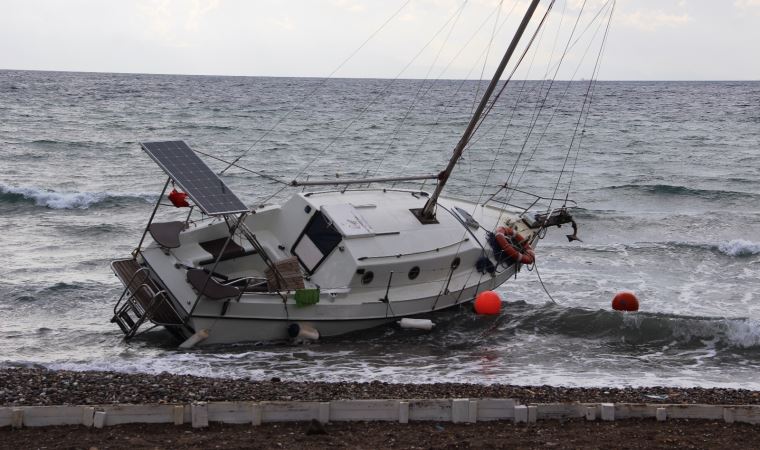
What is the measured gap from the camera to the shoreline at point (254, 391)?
13.1m

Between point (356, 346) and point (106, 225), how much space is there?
49.7ft

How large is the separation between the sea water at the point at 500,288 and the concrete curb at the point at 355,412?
403 centimetres

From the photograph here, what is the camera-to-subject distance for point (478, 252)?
19547mm

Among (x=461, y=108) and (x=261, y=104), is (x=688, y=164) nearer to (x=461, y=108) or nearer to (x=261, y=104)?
(x=461, y=108)

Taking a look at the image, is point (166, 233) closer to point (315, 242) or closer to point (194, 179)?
point (194, 179)

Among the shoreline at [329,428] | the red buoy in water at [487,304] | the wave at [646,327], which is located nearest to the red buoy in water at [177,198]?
the shoreline at [329,428]

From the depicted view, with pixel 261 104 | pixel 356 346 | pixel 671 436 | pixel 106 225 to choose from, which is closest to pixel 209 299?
pixel 356 346

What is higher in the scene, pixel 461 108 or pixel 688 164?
pixel 461 108

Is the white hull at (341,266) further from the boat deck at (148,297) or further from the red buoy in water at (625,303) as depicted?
the red buoy in water at (625,303)

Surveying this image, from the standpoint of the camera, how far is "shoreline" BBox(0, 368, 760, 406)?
13070 mm

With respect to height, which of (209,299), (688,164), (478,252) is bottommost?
(209,299)

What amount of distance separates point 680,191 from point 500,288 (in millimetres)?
19256

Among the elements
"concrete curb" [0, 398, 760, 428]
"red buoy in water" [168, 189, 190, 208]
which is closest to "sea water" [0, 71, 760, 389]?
"red buoy in water" [168, 189, 190, 208]

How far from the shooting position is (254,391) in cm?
1380
